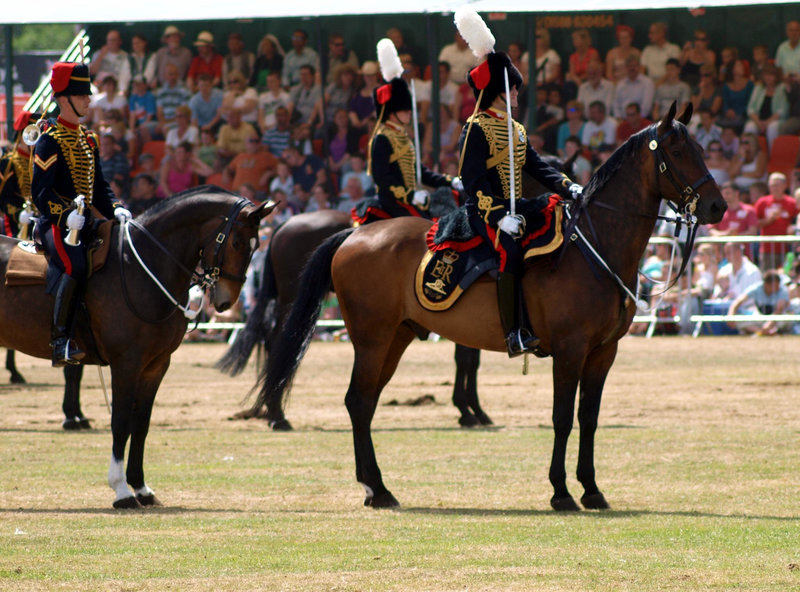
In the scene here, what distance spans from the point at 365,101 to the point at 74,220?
15172 millimetres

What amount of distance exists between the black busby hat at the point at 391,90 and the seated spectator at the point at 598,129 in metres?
9.70

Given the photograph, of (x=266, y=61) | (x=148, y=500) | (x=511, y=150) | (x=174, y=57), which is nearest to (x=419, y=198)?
(x=511, y=150)

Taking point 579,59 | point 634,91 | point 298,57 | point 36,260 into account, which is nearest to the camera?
point 36,260

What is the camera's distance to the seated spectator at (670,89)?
22.6 metres

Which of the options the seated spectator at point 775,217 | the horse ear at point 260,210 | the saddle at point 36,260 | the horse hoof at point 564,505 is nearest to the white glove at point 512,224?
the horse ear at point 260,210

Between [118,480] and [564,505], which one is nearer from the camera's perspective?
[564,505]

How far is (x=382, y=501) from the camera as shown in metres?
9.52

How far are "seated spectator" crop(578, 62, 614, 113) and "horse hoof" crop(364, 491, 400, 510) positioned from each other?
14.4 m

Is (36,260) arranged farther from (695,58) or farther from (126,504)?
(695,58)

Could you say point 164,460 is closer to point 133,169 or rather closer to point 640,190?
point 640,190

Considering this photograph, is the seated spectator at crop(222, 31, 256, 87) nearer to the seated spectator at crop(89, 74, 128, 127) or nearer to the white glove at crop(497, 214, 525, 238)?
the seated spectator at crop(89, 74, 128, 127)

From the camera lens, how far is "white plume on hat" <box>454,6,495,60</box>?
Answer: 9.69 meters

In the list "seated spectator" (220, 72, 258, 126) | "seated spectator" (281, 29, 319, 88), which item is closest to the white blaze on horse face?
"seated spectator" (281, 29, 319, 88)

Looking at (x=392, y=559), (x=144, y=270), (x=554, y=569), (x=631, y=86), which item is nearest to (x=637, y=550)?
(x=554, y=569)
